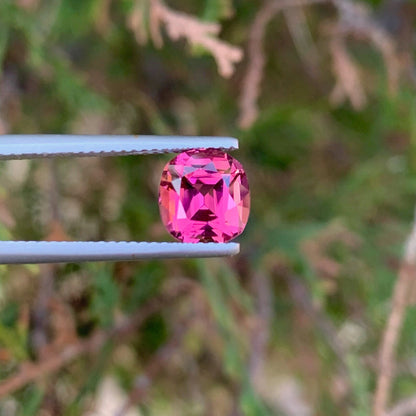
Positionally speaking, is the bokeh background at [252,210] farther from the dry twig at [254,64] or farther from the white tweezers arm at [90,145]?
the white tweezers arm at [90,145]

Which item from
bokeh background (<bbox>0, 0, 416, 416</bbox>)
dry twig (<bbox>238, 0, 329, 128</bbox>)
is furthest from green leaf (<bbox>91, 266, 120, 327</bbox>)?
dry twig (<bbox>238, 0, 329, 128</bbox>)

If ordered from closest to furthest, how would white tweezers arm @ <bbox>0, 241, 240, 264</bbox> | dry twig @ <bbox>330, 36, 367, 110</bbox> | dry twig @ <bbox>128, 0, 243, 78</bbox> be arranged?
white tweezers arm @ <bbox>0, 241, 240, 264</bbox> < dry twig @ <bbox>128, 0, 243, 78</bbox> < dry twig @ <bbox>330, 36, 367, 110</bbox>

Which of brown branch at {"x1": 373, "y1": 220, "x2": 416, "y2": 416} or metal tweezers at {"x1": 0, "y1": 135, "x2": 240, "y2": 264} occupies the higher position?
metal tweezers at {"x1": 0, "y1": 135, "x2": 240, "y2": 264}

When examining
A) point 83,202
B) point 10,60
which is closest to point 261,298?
point 83,202

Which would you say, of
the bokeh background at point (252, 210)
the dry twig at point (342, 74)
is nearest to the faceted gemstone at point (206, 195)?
the bokeh background at point (252, 210)

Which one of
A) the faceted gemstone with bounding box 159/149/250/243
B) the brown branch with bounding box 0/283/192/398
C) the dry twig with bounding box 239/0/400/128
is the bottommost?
the brown branch with bounding box 0/283/192/398

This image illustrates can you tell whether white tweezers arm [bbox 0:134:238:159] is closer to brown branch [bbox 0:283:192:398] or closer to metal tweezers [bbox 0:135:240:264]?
metal tweezers [bbox 0:135:240:264]

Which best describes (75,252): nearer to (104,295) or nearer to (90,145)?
(90,145)
